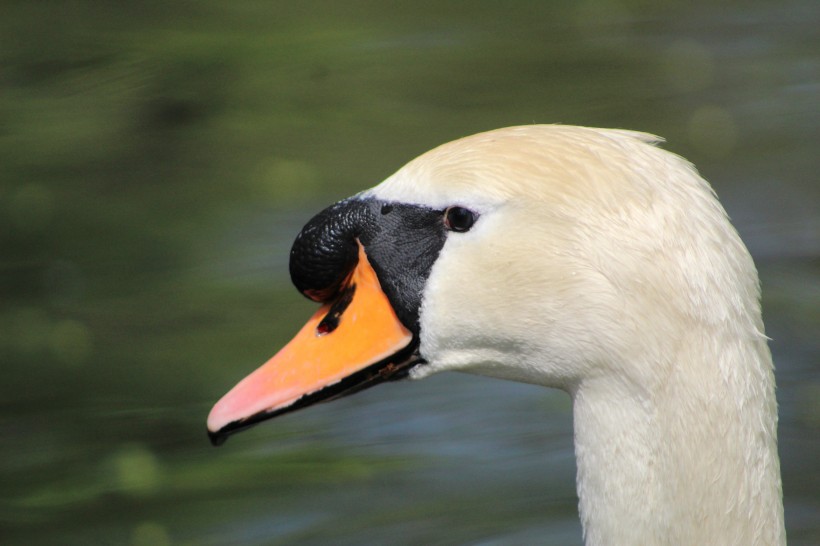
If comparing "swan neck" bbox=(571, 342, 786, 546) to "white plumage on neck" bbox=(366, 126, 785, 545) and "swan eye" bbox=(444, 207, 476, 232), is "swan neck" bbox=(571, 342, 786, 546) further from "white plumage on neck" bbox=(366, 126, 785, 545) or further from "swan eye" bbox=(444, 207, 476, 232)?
"swan eye" bbox=(444, 207, 476, 232)

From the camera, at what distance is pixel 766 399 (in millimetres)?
2652

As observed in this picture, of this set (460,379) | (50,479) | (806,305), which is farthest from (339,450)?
(806,305)

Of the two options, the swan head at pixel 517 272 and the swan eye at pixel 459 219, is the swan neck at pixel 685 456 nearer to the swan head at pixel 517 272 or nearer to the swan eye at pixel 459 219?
the swan head at pixel 517 272

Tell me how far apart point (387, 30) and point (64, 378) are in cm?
300

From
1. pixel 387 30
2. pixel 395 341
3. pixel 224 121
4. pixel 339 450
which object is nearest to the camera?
pixel 395 341

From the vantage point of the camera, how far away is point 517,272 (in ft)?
9.16

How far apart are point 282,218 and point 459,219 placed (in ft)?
11.4

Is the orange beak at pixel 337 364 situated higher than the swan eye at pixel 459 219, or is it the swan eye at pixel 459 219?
the swan eye at pixel 459 219

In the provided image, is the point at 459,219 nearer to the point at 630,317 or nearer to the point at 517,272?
the point at 517,272

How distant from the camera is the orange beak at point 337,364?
297 cm

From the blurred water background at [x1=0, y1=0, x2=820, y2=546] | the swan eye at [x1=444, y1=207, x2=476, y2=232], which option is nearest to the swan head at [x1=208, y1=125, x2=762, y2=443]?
the swan eye at [x1=444, y1=207, x2=476, y2=232]

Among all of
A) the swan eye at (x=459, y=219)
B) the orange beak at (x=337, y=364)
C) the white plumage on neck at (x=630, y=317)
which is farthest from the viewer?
the orange beak at (x=337, y=364)

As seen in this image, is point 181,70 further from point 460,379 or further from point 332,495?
point 332,495

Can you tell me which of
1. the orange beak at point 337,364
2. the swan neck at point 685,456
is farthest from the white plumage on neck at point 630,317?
the orange beak at point 337,364
